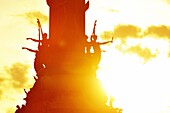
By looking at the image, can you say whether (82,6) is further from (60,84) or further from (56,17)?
(60,84)

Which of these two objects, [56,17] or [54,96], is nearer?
[54,96]

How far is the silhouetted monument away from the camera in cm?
5219

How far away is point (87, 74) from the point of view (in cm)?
5438

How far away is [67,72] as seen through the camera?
176ft

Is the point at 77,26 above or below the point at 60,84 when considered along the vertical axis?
above

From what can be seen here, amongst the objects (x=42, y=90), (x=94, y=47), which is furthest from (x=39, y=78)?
(x=94, y=47)

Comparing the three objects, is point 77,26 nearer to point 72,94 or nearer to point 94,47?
point 94,47

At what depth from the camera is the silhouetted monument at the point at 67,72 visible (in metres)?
52.2

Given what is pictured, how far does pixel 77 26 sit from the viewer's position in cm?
5597

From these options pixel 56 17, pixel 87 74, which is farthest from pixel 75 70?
pixel 56 17

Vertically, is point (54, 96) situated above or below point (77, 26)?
below

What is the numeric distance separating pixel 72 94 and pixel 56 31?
6.03 metres

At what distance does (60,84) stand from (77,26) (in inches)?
217

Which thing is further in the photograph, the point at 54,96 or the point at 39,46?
the point at 39,46
